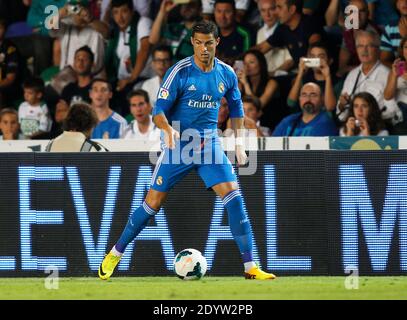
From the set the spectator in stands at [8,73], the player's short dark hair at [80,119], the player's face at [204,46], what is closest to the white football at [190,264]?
the player's face at [204,46]

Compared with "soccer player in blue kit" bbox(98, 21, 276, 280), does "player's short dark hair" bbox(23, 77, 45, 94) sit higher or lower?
higher

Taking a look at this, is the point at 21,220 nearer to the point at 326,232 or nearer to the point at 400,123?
the point at 326,232

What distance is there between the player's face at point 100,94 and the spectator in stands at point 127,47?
1.61 ft

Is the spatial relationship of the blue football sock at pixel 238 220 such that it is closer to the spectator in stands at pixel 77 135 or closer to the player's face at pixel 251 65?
the spectator in stands at pixel 77 135

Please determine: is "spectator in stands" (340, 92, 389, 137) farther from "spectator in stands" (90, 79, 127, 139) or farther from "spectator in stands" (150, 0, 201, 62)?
"spectator in stands" (90, 79, 127, 139)

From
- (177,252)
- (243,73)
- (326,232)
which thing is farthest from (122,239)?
(243,73)

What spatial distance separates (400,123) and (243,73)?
211cm

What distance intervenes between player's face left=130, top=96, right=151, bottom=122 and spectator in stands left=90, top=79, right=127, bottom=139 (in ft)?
0.91

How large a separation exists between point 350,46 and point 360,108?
1.35m

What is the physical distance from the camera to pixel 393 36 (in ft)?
44.2

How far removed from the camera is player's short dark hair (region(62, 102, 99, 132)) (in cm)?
1129

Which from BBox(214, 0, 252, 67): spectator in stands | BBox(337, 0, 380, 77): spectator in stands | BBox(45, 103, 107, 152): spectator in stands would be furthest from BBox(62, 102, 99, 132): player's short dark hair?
BBox(337, 0, 380, 77): spectator in stands

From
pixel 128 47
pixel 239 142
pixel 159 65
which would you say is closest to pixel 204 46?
pixel 239 142

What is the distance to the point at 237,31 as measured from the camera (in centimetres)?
1402
